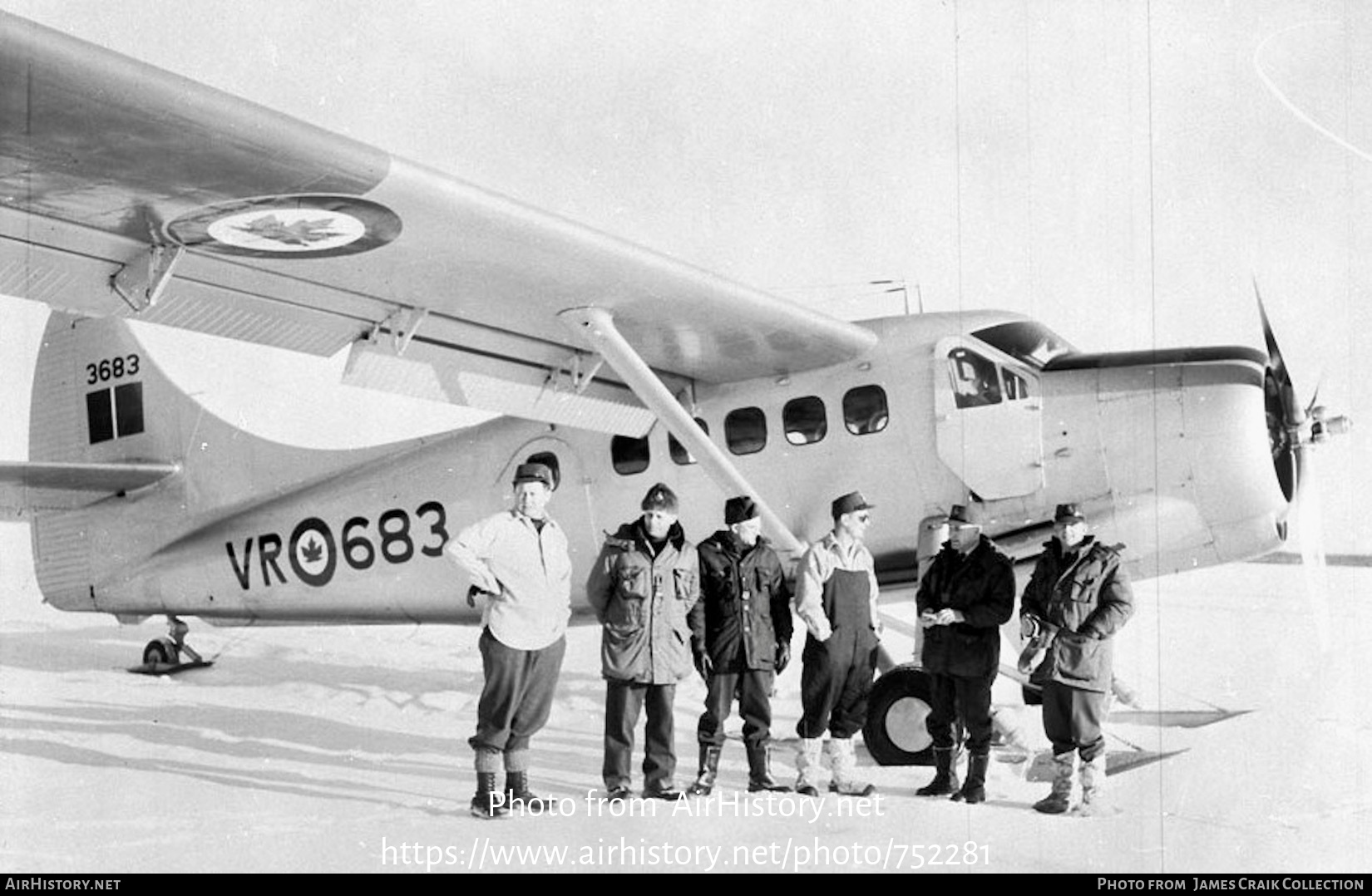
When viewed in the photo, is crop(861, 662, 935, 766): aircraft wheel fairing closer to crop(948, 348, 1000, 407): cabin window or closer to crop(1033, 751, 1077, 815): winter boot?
crop(1033, 751, 1077, 815): winter boot

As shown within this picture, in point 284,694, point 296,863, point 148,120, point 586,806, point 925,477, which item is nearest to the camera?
point 148,120

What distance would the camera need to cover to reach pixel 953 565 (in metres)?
5.10

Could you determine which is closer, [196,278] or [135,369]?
[196,278]

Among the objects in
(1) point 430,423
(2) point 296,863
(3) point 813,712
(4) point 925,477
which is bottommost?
(2) point 296,863

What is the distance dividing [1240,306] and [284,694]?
7.54m

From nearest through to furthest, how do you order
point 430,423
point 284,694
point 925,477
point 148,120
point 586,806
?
point 148,120, point 586,806, point 925,477, point 284,694, point 430,423

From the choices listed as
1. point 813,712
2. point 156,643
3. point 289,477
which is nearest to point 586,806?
point 813,712

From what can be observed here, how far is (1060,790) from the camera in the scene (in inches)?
192

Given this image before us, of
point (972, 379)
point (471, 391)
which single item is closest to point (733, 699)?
point (972, 379)

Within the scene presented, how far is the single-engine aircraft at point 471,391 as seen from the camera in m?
4.66

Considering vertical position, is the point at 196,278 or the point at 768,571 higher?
the point at 196,278

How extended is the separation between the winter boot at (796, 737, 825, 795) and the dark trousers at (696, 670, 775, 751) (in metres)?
0.20

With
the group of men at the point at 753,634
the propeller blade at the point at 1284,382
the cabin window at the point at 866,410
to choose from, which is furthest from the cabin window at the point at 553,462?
the propeller blade at the point at 1284,382

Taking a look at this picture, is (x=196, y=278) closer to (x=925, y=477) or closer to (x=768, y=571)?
(x=768, y=571)
